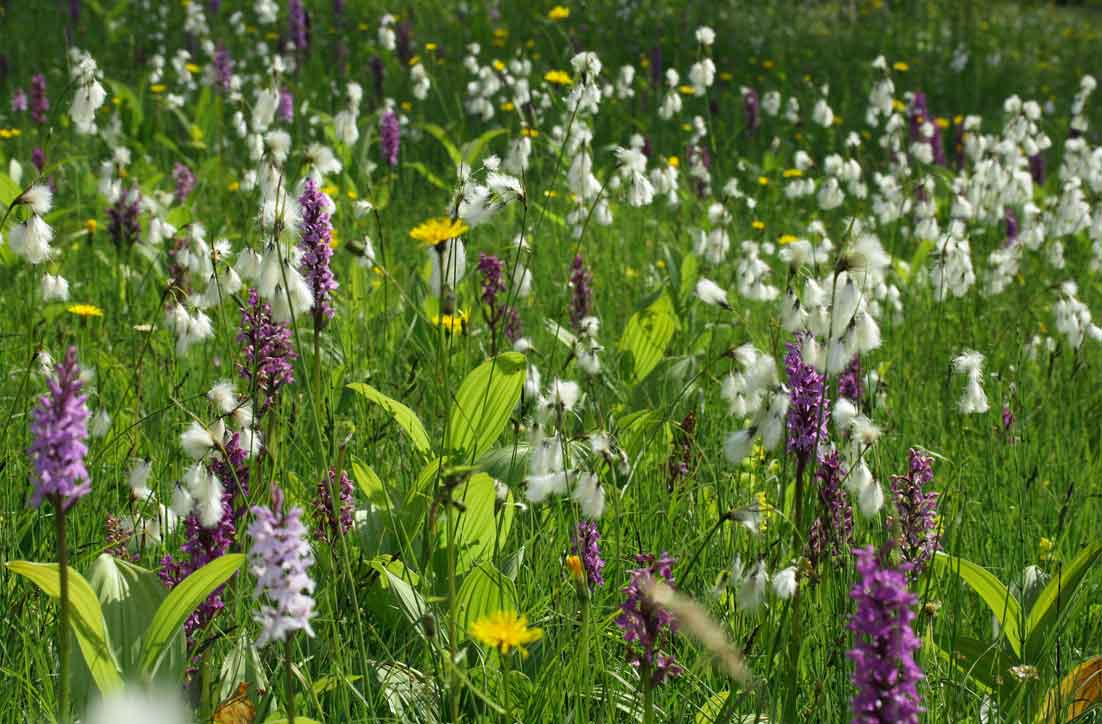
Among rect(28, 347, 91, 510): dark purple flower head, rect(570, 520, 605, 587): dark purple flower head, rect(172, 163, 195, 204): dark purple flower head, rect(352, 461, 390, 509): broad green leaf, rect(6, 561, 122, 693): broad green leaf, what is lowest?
rect(172, 163, 195, 204): dark purple flower head

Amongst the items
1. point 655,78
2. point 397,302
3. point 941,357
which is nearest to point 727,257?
point 941,357

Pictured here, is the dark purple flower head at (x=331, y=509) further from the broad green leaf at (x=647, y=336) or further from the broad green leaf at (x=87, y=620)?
the broad green leaf at (x=647, y=336)

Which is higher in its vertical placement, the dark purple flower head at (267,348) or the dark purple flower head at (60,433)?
the dark purple flower head at (60,433)

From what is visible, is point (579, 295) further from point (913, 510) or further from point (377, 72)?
point (377, 72)

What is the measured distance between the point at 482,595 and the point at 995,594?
0.96 metres

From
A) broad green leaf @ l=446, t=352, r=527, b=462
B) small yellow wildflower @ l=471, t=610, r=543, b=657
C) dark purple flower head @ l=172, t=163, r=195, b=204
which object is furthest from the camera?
dark purple flower head @ l=172, t=163, r=195, b=204

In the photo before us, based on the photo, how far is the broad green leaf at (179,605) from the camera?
178 cm

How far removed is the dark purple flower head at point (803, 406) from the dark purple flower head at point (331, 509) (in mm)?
834

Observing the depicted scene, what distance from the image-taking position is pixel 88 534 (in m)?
2.61

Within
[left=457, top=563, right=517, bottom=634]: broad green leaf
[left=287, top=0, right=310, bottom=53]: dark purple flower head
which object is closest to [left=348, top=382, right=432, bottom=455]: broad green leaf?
[left=457, top=563, right=517, bottom=634]: broad green leaf

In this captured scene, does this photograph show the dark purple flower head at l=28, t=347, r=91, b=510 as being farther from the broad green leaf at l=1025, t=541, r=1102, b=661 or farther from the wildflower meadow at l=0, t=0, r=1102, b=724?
the broad green leaf at l=1025, t=541, r=1102, b=661

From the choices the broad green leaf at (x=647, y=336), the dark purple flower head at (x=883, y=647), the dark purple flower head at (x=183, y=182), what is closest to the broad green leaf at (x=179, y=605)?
the dark purple flower head at (x=883, y=647)

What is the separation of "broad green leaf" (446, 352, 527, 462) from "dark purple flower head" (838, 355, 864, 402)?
805 mm

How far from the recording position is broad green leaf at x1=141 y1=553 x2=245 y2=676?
5.83ft
